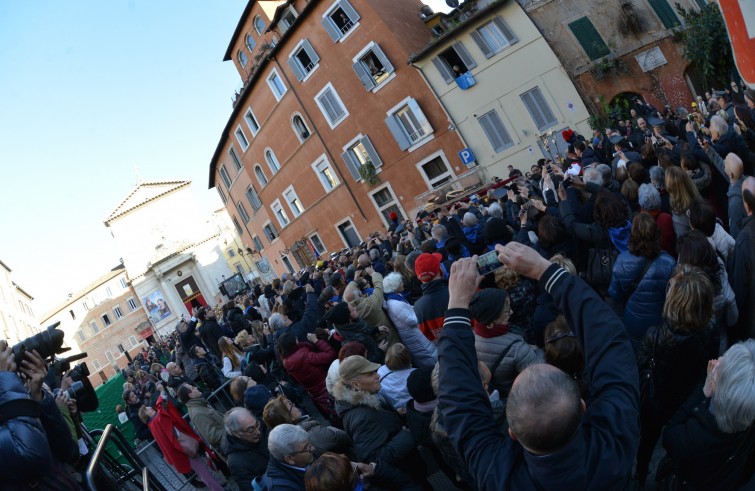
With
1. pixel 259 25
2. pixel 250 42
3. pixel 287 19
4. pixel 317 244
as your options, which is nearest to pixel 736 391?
pixel 287 19

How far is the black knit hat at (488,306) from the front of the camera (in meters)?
3.14

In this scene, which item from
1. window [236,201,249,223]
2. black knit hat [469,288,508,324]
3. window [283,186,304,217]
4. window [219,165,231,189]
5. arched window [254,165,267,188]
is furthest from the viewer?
window [219,165,231,189]

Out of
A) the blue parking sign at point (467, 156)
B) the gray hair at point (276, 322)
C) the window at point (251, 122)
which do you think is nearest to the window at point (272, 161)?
the window at point (251, 122)

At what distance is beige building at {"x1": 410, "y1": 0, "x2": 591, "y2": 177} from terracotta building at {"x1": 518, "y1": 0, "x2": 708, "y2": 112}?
71 cm

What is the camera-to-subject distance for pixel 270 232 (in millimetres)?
36125

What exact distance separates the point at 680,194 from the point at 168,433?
5975mm

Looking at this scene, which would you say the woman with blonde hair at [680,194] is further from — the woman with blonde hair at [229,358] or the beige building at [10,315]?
the beige building at [10,315]

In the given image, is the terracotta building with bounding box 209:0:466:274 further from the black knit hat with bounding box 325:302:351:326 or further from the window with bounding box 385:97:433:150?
the black knit hat with bounding box 325:302:351:326

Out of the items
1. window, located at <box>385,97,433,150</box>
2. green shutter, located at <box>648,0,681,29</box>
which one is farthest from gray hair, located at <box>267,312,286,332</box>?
green shutter, located at <box>648,0,681,29</box>

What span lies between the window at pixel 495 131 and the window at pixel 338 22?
8248mm

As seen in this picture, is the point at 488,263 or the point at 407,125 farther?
the point at 407,125

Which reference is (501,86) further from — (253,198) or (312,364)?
(253,198)

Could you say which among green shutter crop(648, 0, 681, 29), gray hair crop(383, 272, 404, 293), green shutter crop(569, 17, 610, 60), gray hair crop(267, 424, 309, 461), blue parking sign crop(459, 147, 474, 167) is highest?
green shutter crop(569, 17, 610, 60)

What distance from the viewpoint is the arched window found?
3356 cm
